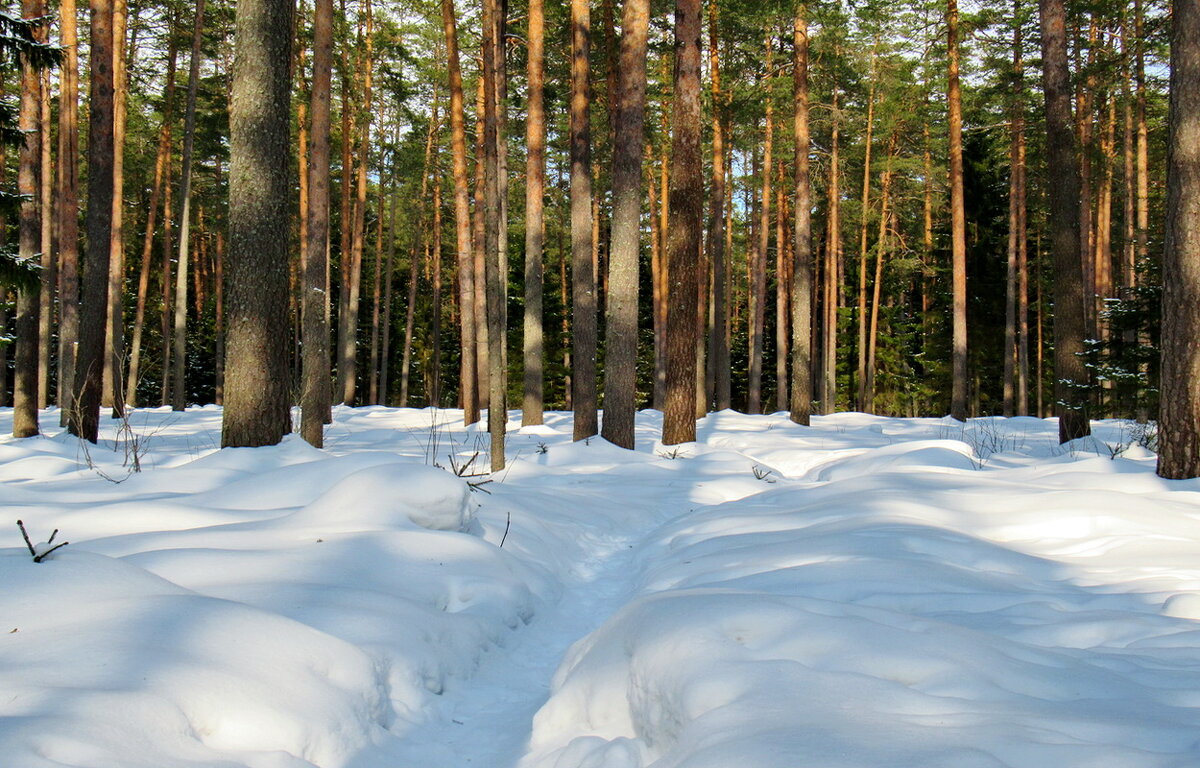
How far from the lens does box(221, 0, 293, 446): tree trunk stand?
6598 mm

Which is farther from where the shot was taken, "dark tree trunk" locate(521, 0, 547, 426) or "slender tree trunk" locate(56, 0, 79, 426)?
"slender tree trunk" locate(56, 0, 79, 426)

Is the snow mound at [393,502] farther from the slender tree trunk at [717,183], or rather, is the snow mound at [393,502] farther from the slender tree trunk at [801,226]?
the slender tree trunk at [717,183]

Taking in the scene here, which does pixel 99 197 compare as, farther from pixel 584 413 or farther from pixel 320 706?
pixel 320 706

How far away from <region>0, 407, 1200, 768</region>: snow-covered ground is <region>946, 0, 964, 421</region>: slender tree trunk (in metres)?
12.0

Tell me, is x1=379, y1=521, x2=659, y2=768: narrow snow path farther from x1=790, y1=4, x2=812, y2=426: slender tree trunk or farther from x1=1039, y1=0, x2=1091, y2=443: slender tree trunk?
x1=790, y1=4, x2=812, y2=426: slender tree trunk

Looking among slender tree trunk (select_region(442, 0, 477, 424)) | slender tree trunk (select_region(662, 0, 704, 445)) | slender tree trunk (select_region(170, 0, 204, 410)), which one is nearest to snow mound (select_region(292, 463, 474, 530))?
slender tree trunk (select_region(662, 0, 704, 445))

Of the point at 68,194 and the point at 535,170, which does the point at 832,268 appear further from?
the point at 68,194

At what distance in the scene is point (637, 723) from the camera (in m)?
2.25

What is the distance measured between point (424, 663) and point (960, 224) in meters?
17.9

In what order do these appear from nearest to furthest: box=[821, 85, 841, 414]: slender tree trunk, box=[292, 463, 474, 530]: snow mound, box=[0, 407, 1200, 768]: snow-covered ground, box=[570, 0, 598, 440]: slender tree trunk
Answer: box=[0, 407, 1200, 768]: snow-covered ground
box=[292, 463, 474, 530]: snow mound
box=[570, 0, 598, 440]: slender tree trunk
box=[821, 85, 841, 414]: slender tree trunk

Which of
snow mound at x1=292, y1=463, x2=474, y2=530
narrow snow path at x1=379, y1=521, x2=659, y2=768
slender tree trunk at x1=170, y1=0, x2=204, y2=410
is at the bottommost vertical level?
narrow snow path at x1=379, y1=521, x2=659, y2=768

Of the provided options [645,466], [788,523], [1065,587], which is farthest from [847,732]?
[645,466]

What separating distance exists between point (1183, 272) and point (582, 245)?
8.36m

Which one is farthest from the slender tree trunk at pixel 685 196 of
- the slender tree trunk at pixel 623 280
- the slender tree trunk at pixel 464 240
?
the slender tree trunk at pixel 464 240
